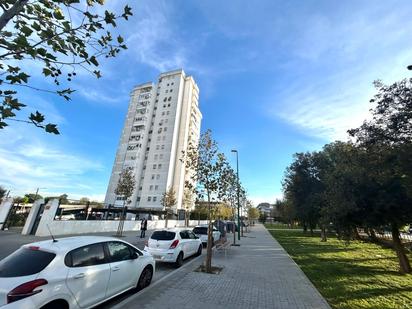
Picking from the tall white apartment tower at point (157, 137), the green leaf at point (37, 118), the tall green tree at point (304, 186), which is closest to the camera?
the green leaf at point (37, 118)

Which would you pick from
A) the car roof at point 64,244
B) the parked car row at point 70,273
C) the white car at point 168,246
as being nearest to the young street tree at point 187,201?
the white car at point 168,246

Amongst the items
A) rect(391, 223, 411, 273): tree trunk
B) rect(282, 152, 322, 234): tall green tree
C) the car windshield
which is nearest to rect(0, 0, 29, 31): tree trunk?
rect(391, 223, 411, 273): tree trunk

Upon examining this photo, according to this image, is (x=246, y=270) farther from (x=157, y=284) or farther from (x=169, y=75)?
(x=169, y=75)

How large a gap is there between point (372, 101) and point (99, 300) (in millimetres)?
11823

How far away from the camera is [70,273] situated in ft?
Result: 15.5

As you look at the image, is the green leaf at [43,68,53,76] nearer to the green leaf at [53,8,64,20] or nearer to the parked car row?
the green leaf at [53,8,64,20]

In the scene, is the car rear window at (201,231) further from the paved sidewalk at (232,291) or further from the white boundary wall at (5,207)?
the white boundary wall at (5,207)

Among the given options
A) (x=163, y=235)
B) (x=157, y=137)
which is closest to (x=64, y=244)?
(x=163, y=235)

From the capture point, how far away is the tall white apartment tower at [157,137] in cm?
6341

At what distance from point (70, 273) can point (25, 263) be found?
0.79 metres

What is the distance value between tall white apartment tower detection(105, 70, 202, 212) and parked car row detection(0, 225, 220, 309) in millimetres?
53096

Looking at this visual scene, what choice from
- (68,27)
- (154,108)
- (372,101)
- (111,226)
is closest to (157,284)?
(68,27)

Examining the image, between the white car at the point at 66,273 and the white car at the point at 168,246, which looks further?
the white car at the point at 168,246

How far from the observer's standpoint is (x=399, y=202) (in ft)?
32.7
